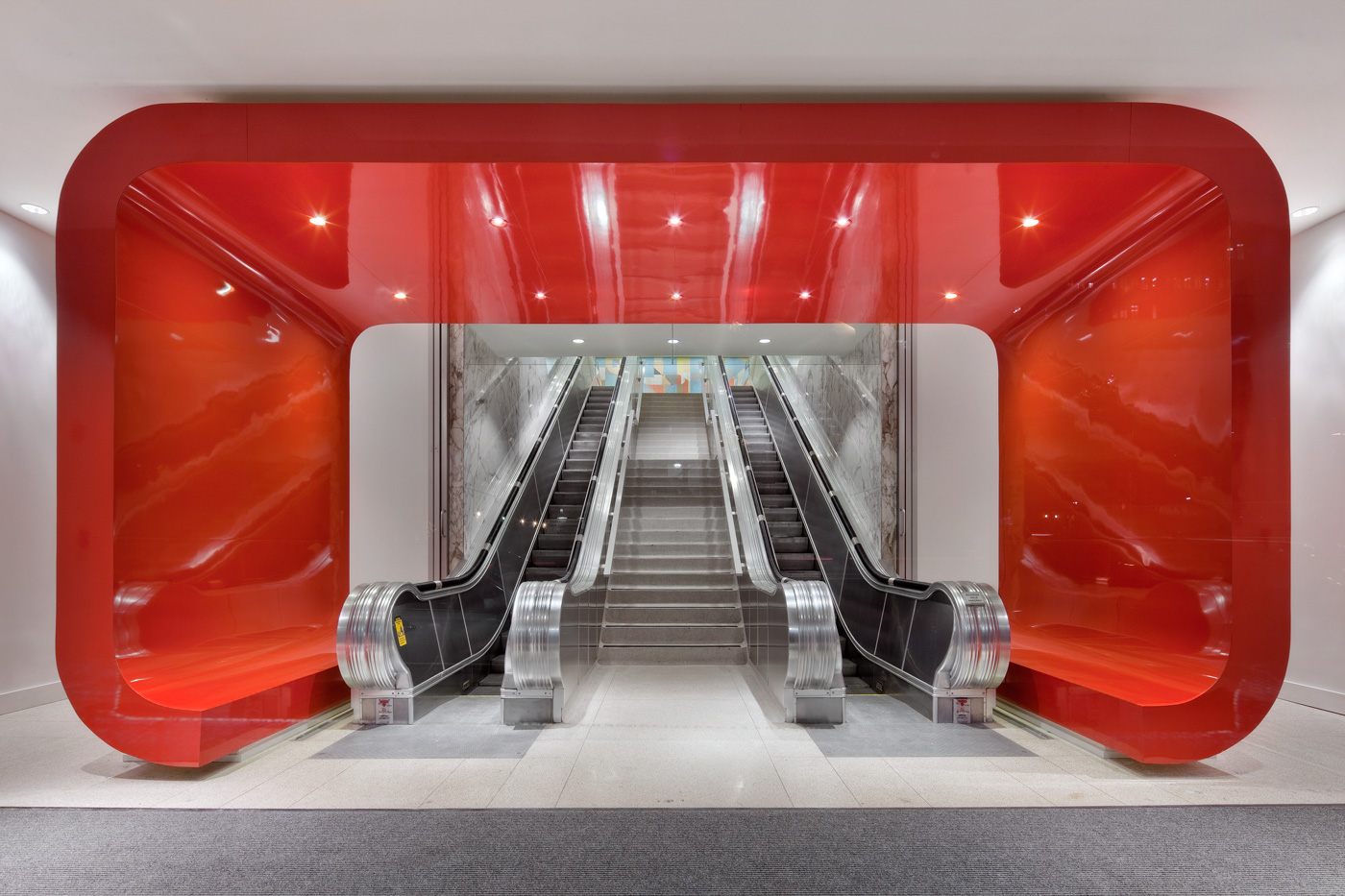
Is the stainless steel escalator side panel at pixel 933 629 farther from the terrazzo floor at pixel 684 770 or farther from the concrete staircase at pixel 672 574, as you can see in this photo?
the concrete staircase at pixel 672 574

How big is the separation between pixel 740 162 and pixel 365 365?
5194 mm

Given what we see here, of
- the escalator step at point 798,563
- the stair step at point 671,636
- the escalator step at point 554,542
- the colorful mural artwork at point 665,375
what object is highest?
the colorful mural artwork at point 665,375

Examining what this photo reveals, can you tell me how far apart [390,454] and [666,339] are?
13.4ft

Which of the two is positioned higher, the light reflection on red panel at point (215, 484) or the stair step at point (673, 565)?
the light reflection on red panel at point (215, 484)

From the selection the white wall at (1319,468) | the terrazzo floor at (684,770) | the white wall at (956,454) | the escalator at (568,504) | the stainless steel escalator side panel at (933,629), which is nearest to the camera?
the terrazzo floor at (684,770)

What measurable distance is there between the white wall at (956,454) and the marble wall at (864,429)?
1.25ft

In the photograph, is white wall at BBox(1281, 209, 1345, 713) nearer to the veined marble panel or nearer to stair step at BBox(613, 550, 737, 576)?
stair step at BBox(613, 550, 737, 576)

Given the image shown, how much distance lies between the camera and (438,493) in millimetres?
8219

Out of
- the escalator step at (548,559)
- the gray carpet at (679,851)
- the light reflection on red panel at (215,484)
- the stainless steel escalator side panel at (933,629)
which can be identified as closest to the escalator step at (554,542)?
the escalator step at (548,559)

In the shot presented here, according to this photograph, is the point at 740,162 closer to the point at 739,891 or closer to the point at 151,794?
the point at 739,891

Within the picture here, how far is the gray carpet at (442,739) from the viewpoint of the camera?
4.24m

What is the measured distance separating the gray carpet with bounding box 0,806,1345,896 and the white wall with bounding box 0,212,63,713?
2.65 m

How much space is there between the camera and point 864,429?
351 inches

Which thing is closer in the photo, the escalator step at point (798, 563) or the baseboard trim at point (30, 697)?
the baseboard trim at point (30, 697)
